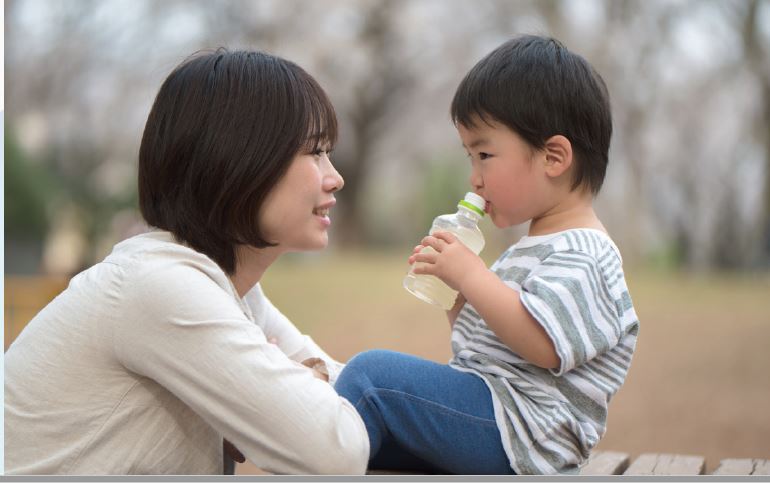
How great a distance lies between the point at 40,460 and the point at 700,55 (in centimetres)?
1139

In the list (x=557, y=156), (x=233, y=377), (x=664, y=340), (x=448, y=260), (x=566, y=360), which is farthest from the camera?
(x=664, y=340)

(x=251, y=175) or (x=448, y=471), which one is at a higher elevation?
(x=251, y=175)

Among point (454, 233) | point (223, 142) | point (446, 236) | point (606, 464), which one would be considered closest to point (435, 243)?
point (446, 236)

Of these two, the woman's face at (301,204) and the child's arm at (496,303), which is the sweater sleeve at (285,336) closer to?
the woman's face at (301,204)

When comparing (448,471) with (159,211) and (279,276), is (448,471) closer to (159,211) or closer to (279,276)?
(159,211)

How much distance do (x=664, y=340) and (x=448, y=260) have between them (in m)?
5.63

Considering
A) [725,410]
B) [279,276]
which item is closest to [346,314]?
[279,276]

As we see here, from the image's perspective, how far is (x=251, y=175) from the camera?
1.48 metres

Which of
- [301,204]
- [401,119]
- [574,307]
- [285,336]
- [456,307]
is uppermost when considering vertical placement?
[301,204]

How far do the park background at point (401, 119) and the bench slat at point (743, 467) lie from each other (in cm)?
551

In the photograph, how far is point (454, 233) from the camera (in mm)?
1724

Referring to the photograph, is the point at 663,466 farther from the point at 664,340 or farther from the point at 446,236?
the point at 664,340

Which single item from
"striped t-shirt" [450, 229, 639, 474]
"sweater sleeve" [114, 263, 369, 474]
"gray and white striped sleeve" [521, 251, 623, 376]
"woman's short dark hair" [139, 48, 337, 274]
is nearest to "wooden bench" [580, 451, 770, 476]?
"striped t-shirt" [450, 229, 639, 474]

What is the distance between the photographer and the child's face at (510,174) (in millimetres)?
1651
